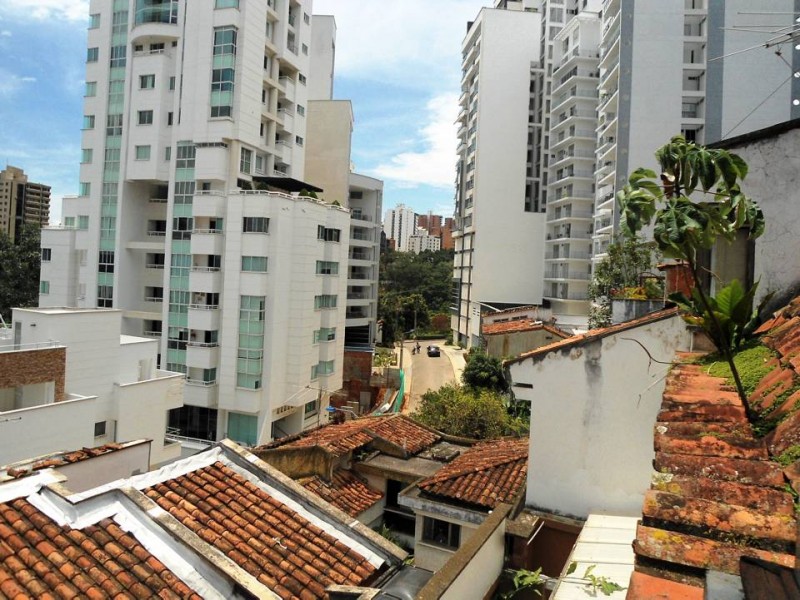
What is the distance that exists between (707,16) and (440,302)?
5061cm

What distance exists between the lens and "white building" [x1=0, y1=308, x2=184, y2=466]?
17.3 metres

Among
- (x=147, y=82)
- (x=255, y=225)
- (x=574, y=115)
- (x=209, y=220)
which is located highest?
(x=574, y=115)

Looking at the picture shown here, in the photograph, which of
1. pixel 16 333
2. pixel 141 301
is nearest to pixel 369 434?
pixel 16 333

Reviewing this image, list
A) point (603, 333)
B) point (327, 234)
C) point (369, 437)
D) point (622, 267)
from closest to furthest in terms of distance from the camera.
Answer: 1. point (603, 333)
2. point (369, 437)
3. point (622, 267)
4. point (327, 234)

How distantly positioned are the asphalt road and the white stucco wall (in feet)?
86.4

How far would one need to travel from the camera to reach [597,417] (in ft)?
28.0

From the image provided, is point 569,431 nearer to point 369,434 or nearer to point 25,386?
point 369,434

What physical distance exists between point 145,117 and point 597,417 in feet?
107

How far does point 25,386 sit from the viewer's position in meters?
18.8

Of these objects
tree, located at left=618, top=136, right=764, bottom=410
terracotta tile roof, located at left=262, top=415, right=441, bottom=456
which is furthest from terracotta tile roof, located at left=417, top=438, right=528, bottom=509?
tree, located at left=618, top=136, right=764, bottom=410

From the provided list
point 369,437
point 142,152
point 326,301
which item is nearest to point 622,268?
point 326,301

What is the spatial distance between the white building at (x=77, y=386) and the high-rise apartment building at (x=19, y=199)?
77.4 m

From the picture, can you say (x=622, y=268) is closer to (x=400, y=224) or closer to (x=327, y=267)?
(x=327, y=267)

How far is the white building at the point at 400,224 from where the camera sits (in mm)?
169875
